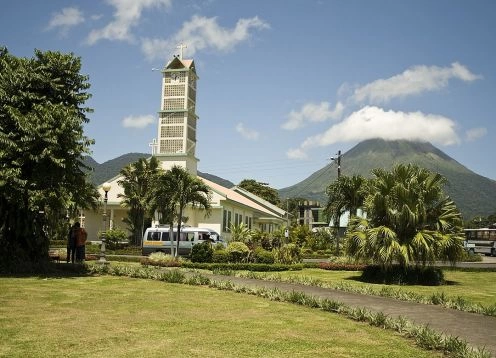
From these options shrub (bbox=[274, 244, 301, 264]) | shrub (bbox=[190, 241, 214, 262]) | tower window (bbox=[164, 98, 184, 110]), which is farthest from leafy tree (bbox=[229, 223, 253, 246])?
tower window (bbox=[164, 98, 184, 110])

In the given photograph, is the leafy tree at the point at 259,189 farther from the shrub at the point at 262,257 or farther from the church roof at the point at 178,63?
the shrub at the point at 262,257

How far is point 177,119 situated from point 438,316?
3886cm

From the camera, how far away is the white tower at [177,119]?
46.7 metres

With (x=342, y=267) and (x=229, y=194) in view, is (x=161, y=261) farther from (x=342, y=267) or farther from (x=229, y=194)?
(x=229, y=194)

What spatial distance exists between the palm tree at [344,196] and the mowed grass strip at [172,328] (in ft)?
71.6

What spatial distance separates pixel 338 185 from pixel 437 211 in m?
13.8

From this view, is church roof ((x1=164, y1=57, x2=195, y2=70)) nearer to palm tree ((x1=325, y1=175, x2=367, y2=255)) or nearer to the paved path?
palm tree ((x1=325, y1=175, x2=367, y2=255))

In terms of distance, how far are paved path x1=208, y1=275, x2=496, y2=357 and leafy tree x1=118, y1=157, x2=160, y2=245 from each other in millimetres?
28435

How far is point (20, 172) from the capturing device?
1569 cm

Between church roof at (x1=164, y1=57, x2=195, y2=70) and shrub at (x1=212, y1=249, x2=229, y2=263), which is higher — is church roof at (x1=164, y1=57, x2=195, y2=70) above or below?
above

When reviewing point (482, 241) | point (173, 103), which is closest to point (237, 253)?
point (173, 103)

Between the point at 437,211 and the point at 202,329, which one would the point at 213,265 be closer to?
the point at 437,211

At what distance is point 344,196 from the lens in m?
34.4

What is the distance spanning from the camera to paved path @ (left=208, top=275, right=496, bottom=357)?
8.96 meters
